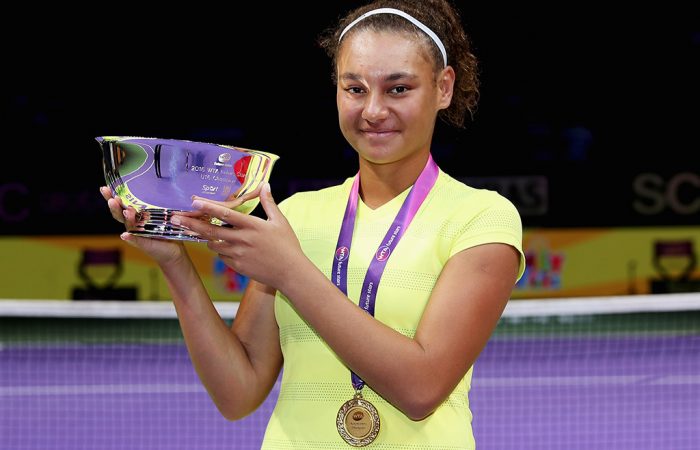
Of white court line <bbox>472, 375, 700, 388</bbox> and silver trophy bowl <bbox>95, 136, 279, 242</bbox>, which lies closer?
silver trophy bowl <bbox>95, 136, 279, 242</bbox>

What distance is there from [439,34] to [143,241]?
0.64m

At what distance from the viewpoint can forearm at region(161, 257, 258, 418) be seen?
1.86 metres

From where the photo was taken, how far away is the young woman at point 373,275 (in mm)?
1634

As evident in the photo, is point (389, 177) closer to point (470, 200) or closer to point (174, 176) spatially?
point (470, 200)

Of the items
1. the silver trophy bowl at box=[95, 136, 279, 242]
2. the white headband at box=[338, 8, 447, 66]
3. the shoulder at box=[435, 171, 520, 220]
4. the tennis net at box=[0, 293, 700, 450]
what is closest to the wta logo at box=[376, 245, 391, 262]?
the shoulder at box=[435, 171, 520, 220]

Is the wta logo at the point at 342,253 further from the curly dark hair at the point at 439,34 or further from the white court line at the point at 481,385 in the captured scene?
the white court line at the point at 481,385

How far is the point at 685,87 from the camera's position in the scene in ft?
41.7

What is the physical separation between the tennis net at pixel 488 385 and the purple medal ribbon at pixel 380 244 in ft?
10.5

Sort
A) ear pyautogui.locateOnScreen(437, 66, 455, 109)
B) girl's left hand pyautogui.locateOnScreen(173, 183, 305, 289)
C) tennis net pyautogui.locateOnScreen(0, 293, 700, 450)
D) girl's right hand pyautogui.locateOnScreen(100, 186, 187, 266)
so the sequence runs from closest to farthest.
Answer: girl's left hand pyautogui.locateOnScreen(173, 183, 305, 289)
girl's right hand pyautogui.locateOnScreen(100, 186, 187, 266)
ear pyautogui.locateOnScreen(437, 66, 455, 109)
tennis net pyautogui.locateOnScreen(0, 293, 700, 450)

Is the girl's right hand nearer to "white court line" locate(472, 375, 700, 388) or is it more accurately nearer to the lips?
the lips

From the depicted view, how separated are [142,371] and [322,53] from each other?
5627 millimetres

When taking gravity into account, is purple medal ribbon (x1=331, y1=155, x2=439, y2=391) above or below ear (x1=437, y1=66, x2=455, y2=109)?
below

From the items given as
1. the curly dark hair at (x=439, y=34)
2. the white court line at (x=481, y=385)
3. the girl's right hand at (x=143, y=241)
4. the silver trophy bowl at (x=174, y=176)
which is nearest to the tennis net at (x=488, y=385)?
the white court line at (x=481, y=385)

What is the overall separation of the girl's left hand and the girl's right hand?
0.38 feet
